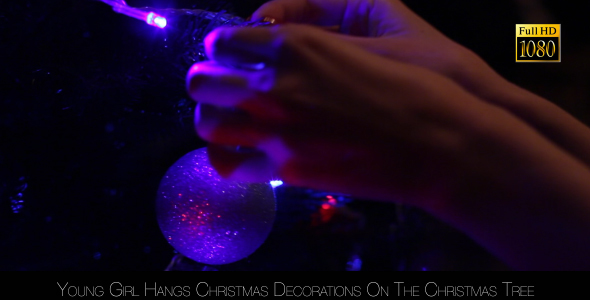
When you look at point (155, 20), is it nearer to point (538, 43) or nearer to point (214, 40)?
point (214, 40)

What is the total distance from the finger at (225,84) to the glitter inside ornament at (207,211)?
Result: 0.25 feet

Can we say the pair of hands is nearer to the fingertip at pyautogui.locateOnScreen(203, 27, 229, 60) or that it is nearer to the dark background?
the fingertip at pyautogui.locateOnScreen(203, 27, 229, 60)

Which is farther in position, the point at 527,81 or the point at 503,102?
the point at 527,81

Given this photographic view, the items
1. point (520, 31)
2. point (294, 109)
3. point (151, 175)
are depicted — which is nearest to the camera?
point (294, 109)

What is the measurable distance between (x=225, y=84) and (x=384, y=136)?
115 mm

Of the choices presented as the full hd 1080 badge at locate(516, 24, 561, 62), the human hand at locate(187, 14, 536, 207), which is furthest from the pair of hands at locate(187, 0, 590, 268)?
the full hd 1080 badge at locate(516, 24, 561, 62)

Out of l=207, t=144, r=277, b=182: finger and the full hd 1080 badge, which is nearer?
l=207, t=144, r=277, b=182: finger

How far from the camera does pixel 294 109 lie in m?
0.24

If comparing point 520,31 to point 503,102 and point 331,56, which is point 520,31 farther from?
point 331,56

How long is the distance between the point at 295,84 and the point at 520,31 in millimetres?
386

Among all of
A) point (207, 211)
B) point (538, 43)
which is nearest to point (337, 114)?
point (207, 211)

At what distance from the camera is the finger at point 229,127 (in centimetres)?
25

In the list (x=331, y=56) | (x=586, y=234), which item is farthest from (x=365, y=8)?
(x=586, y=234)

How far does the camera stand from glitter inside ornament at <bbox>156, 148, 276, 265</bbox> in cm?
30
